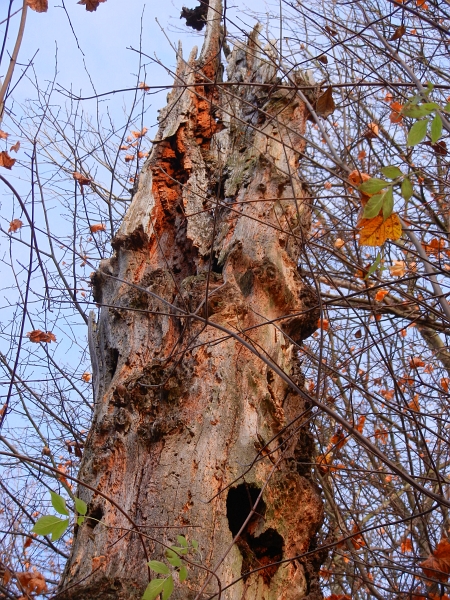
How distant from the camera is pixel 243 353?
233 cm

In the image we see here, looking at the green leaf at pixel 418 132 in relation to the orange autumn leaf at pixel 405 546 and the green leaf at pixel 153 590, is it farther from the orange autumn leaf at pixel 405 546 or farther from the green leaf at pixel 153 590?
the orange autumn leaf at pixel 405 546

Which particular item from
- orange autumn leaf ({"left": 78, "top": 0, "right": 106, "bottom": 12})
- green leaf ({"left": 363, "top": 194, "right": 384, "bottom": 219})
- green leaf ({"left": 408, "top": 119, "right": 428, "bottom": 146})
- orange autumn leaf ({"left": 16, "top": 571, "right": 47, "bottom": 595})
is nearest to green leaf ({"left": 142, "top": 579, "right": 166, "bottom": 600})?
orange autumn leaf ({"left": 16, "top": 571, "right": 47, "bottom": 595})

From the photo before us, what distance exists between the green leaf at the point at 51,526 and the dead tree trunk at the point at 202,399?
364 mm

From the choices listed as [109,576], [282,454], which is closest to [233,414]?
[282,454]

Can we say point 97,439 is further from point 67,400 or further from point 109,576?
point 67,400

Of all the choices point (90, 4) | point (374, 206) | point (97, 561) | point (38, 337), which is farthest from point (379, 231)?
point (38, 337)

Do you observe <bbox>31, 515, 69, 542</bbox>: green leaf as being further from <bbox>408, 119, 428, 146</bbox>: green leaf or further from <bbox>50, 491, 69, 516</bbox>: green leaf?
<bbox>408, 119, 428, 146</bbox>: green leaf

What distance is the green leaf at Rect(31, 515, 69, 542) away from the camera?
1.24m

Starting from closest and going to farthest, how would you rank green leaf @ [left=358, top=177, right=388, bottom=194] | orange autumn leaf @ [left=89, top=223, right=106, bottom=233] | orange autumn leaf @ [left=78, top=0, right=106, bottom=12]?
green leaf @ [left=358, top=177, right=388, bottom=194] → orange autumn leaf @ [left=78, top=0, right=106, bottom=12] → orange autumn leaf @ [left=89, top=223, right=106, bottom=233]

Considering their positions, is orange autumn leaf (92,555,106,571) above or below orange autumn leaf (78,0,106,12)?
below

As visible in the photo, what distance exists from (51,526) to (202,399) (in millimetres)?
978

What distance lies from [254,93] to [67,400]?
313cm

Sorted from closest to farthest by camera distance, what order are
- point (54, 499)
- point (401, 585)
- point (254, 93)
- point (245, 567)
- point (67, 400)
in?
point (54, 499) < point (245, 567) < point (401, 585) < point (254, 93) < point (67, 400)

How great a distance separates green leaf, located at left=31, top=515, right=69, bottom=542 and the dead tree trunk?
0.36 m
